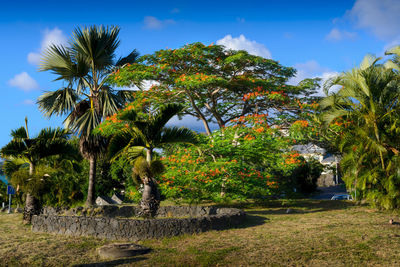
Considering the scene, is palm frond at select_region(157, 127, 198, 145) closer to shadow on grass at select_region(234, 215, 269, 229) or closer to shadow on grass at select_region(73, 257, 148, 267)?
shadow on grass at select_region(234, 215, 269, 229)

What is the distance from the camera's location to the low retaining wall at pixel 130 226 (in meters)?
9.43

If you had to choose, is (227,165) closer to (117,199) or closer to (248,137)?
(248,137)

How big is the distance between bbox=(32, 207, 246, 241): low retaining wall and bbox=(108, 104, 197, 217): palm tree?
67.3 inches

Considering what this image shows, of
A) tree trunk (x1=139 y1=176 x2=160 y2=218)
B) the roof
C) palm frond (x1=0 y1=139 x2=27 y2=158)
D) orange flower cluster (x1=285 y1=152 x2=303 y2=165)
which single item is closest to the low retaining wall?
tree trunk (x1=139 y1=176 x2=160 y2=218)

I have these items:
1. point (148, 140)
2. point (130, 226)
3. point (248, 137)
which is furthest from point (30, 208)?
point (248, 137)

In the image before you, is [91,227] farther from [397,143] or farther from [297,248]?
[397,143]

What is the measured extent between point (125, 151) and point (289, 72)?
36.7 ft

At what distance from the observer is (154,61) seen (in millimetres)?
18547

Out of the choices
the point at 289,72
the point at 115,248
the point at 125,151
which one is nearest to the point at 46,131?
the point at 125,151

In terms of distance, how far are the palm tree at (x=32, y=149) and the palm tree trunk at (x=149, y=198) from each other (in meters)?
4.24

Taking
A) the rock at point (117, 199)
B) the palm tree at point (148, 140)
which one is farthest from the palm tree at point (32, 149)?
the rock at point (117, 199)

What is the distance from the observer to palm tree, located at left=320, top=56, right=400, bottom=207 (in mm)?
12703

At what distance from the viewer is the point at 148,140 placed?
11.6 metres

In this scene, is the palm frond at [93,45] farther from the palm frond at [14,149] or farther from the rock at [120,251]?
the rock at [120,251]
